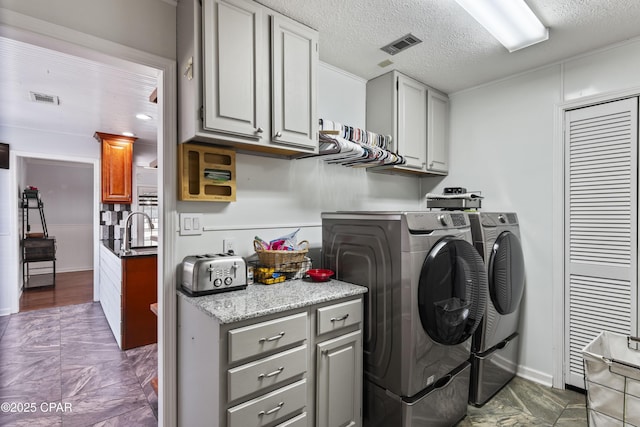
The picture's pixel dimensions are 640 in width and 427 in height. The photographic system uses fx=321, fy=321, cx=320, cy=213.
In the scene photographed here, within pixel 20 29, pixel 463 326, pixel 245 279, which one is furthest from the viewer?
pixel 463 326

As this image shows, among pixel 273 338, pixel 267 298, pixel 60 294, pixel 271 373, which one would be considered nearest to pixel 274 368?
pixel 271 373

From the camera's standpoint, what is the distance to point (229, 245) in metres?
1.95

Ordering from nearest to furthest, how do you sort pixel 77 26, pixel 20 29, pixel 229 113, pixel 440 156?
1. pixel 20 29
2. pixel 77 26
3. pixel 229 113
4. pixel 440 156

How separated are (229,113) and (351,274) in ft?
3.78

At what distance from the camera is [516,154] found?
8.61 ft

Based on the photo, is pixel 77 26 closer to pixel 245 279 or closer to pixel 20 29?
pixel 20 29

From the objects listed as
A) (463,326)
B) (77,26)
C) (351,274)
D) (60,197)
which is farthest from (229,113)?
(60,197)

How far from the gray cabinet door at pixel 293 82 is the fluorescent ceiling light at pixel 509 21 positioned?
33.6 inches

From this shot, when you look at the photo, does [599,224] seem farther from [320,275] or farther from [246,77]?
[246,77]

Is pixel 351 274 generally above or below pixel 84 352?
above

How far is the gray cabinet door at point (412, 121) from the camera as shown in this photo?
2600mm

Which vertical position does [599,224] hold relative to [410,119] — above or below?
below

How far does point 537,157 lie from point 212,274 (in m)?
2.53

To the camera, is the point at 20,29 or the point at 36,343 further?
the point at 36,343
